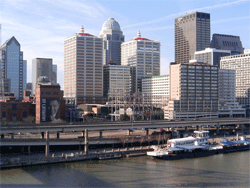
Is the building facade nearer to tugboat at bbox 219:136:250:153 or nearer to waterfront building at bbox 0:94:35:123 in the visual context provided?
waterfront building at bbox 0:94:35:123

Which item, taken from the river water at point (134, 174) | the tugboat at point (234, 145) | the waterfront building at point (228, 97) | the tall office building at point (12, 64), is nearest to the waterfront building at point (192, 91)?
the waterfront building at point (228, 97)

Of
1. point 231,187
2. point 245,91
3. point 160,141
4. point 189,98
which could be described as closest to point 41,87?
point 160,141

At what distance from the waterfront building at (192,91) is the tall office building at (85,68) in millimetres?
36786

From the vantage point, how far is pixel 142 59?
172 m

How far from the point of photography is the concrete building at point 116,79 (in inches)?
6078

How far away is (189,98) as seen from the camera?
11625 centimetres

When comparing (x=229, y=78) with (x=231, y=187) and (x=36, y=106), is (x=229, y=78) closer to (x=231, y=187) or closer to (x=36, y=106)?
(x=36, y=106)

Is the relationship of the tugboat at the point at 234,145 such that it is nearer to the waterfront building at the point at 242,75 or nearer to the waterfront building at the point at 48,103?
the waterfront building at the point at 48,103

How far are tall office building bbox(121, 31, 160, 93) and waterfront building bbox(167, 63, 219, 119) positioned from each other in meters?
53.7

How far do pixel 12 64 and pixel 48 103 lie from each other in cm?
9526

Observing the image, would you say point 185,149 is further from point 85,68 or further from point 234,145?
point 85,68

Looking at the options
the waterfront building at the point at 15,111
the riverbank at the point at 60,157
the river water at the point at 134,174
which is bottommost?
the river water at the point at 134,174

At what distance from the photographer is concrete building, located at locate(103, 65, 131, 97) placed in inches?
6078

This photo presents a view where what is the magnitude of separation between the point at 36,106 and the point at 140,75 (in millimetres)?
87804
